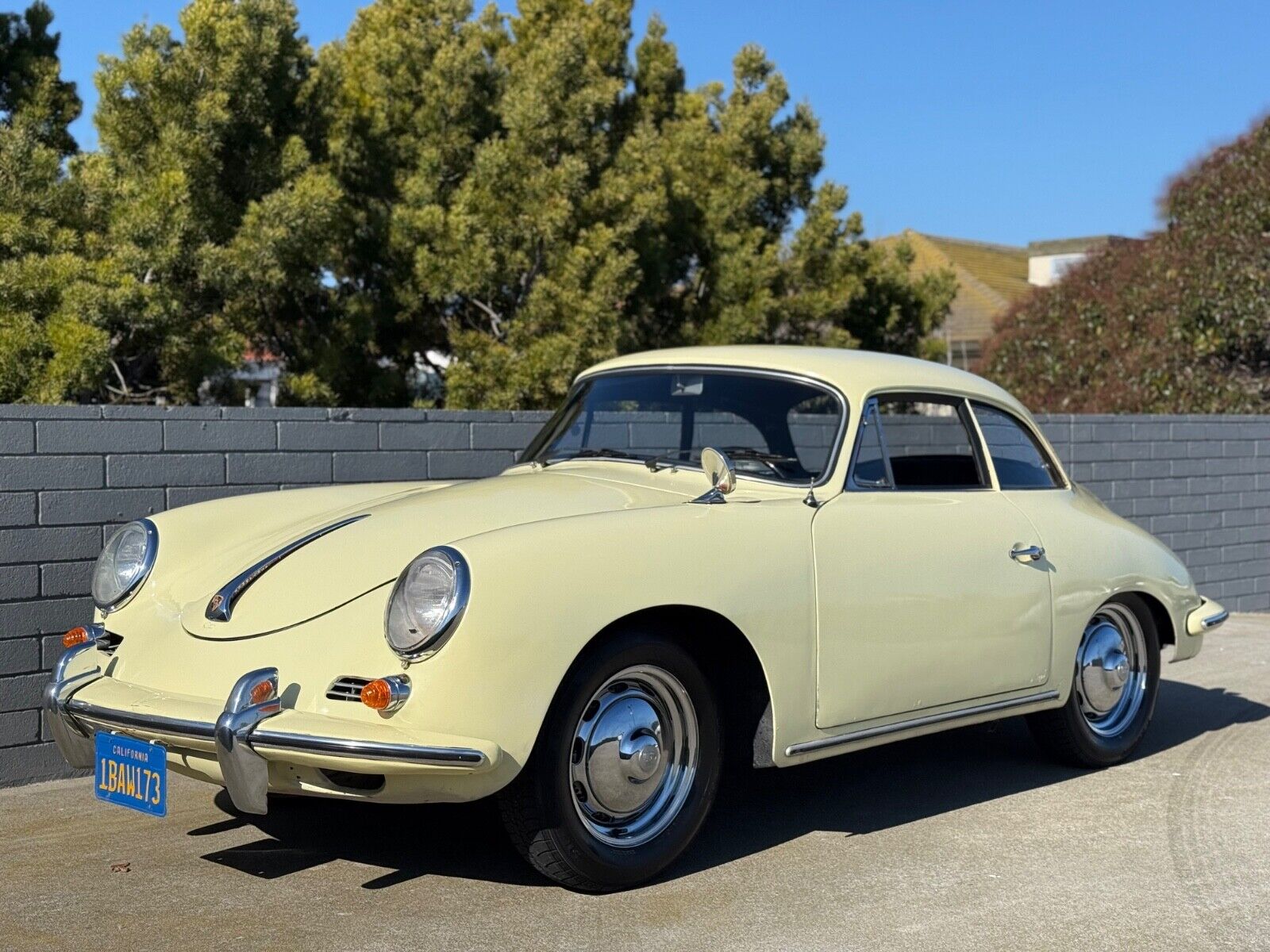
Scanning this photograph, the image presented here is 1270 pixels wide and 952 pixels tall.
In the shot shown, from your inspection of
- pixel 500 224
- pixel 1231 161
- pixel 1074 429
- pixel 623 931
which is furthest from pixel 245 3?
pixel 1231 161

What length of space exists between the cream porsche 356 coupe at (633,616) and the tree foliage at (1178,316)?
31.8 feet

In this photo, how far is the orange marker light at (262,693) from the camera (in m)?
3.72

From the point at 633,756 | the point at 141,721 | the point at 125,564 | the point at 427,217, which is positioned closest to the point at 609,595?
the point at 633,756

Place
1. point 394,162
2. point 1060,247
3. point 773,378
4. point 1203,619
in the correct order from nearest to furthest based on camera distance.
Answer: point 773,378
point 1203,619
point 394,162
point 1060,247

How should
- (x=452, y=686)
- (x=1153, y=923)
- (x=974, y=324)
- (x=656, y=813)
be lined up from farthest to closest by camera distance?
(x=974, y=324), (x=656, y=813), (x=1153, y=923), (x=452, y=686)

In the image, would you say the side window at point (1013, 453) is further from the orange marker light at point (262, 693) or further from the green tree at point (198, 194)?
the green tree at point (198, 194)

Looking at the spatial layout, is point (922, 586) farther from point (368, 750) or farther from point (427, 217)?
point (427, 217)

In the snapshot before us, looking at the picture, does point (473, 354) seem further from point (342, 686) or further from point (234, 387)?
point (342, 686)

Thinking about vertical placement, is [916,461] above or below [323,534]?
above

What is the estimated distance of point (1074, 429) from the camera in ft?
32.3

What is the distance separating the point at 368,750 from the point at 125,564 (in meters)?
1.54

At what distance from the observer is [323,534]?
447 centimetres

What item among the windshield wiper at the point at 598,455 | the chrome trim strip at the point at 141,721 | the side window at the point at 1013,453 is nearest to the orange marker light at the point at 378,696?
the chrome trim strip at the point at 141,721

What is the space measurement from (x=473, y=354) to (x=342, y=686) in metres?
8.25
